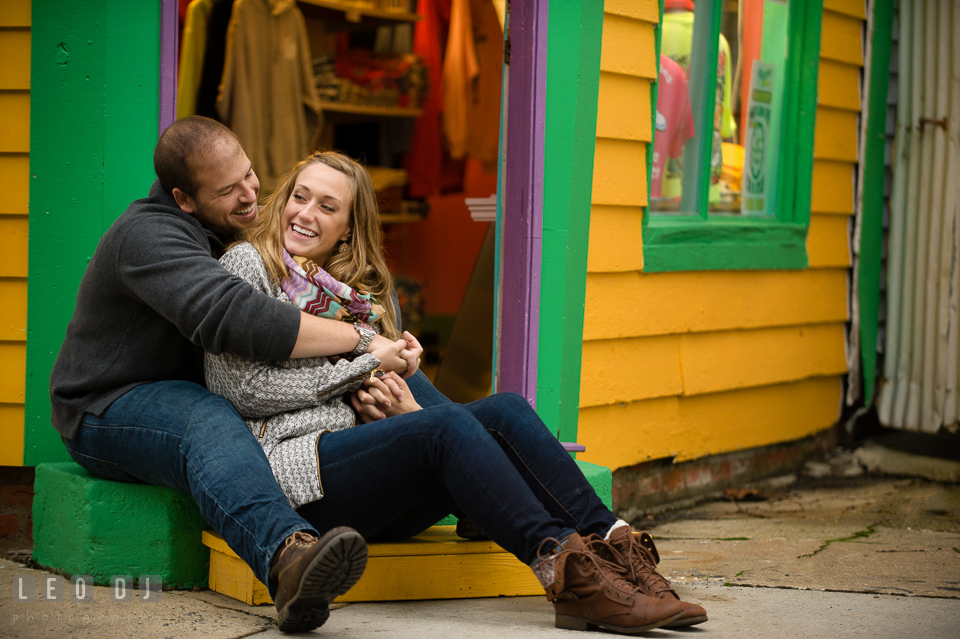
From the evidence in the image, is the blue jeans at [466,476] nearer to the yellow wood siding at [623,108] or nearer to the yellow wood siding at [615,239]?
the yellow wood siding at [615,239]

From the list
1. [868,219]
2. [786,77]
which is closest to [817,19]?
[786,77]

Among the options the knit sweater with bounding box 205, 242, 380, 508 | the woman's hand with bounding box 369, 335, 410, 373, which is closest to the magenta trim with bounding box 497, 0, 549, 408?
the woman's hand with bounding box 369, 335, 410, 373

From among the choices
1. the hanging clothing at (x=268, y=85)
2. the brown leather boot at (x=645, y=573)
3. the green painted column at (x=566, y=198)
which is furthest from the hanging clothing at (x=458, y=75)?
the brown leather boot at (x=645, y=573)

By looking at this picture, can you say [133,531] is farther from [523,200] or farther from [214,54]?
[214,54]

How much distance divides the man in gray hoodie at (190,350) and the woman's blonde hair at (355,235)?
0.08m

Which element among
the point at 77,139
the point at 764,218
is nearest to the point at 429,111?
the point at 764,218

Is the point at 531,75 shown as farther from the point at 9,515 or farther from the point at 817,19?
the point at 9,515

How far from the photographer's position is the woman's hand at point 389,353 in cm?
246

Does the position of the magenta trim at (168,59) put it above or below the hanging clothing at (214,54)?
below

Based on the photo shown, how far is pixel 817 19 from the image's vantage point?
177 inches

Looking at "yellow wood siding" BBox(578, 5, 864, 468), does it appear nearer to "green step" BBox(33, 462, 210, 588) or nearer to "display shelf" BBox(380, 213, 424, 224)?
"green step" BBox(33, 462, 210, 588)

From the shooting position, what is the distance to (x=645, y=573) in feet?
7.42

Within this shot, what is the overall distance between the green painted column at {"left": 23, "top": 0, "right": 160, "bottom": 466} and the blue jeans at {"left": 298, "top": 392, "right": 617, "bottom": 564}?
3.69ft

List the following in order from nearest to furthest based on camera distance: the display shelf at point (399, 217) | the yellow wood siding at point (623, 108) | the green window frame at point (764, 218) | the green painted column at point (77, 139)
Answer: the green painted column at point (77, 139)
the yellow wood siding at point (623, 108)
the green window frame at point (764, 218)
the display shelf at point (399, 217)
